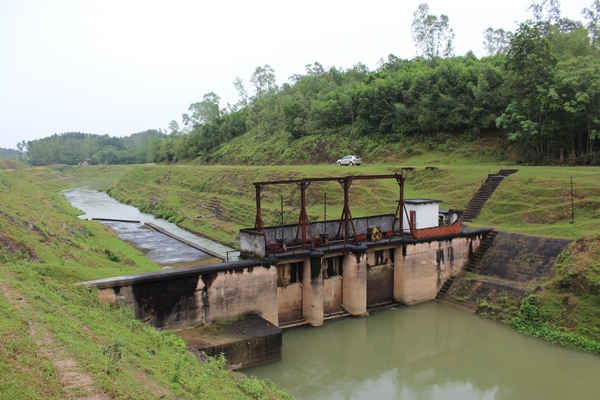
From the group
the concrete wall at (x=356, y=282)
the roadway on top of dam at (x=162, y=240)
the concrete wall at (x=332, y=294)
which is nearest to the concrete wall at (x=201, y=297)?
the concrete wall at (x=332, y=294)

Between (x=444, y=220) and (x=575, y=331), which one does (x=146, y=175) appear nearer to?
(x=444, y=220)

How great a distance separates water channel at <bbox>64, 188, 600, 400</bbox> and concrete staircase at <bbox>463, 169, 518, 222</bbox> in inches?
395

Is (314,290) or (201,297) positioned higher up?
(201,297)

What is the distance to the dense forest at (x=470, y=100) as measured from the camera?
37.0m

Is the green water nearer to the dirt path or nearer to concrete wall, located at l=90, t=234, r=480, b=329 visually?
concrete wall, located at l=90, t=234, r=480, b=329

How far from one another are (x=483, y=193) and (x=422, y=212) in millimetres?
9704

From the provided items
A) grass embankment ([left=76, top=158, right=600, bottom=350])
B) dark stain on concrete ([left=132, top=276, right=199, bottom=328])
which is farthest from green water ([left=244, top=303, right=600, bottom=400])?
dark stain on concrete ([left=132, top=276, right=199, bottom=328])

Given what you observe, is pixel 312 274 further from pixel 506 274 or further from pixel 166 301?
pixel 506 274

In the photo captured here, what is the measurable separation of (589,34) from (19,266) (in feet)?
213

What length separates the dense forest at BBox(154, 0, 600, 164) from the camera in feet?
121

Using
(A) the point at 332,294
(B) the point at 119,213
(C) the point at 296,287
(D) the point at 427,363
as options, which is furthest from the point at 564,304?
(B) the point at 119,213

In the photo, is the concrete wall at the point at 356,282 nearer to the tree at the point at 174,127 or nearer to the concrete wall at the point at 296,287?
the concrete wall at the point at 296,287

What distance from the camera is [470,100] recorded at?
5069 centimetres

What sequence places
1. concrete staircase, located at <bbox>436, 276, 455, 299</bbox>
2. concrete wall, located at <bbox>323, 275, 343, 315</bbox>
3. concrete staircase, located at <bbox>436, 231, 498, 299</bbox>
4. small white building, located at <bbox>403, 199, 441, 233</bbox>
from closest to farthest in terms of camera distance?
1. concrete wall, located at <bbox>323, 275, 343, 315</bbox>
2. concrete staircase, located at <bbox>436, 276, 455, 299</bbox>
3. concrete staircase, located at <bbox>436, 231, 498, 299</bbox>
4. small white building, located at <bbox>403, 199, 441, 233</bbox>
